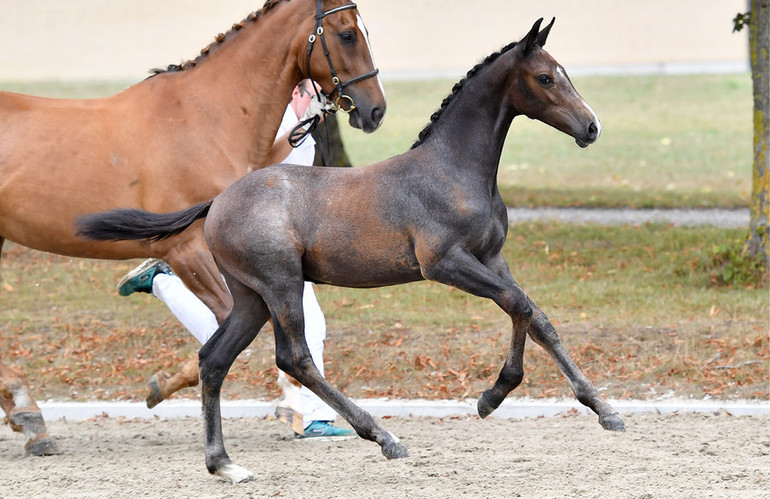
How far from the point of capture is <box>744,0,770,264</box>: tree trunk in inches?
348

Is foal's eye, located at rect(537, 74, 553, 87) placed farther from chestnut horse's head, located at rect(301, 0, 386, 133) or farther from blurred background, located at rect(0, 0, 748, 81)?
blurred background, located at rect(0, 0, 748, 81)

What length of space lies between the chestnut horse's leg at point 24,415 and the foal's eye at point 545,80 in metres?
3.31

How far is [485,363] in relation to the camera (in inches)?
288

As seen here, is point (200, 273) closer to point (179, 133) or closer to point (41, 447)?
point (179, 133)

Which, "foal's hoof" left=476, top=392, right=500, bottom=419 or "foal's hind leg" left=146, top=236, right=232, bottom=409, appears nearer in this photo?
"foal's hoof" left=476, top=392, right=500, bottom=419

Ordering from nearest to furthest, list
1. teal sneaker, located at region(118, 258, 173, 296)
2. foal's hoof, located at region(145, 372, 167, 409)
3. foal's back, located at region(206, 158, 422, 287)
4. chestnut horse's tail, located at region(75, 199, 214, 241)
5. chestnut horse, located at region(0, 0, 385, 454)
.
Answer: foal's back, located at region(206, 158, 422, 287), chestnut horse's tail, located at region(75, 199, 214, 241), chestnut horse, located at region(0, 0, 385, 454), foal's hoof, located at region(145, 372, 167, 409), teal sneaker, located at region(118, 258, 173, 296)

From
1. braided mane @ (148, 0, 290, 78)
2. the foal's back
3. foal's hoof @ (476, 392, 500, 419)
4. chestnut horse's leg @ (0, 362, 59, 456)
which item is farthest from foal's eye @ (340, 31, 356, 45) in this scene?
chestnut horse's leg @ (0, 362, 59, 456)

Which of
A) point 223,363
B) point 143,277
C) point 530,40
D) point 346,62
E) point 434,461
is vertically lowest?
point 434,461

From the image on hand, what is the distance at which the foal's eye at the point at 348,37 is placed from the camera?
18.3 feet

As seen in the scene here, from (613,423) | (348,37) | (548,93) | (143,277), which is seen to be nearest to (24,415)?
(143,277)

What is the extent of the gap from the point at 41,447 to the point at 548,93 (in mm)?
3355

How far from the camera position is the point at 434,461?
5395 millimetres

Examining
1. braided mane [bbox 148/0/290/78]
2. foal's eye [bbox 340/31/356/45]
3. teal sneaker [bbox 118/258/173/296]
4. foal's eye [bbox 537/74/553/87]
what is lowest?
teal sneaker [bbox 118/258/173/296]

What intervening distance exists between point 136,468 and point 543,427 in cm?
231
